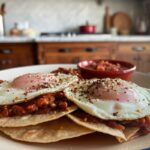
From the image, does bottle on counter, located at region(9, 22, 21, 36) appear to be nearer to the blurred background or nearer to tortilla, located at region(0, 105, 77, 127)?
the blurred background

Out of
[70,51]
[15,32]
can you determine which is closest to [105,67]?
[70,51]

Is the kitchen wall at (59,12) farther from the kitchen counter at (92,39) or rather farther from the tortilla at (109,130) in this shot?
the tortilla at (109,130)

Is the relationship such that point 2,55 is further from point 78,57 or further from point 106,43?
point 106,43

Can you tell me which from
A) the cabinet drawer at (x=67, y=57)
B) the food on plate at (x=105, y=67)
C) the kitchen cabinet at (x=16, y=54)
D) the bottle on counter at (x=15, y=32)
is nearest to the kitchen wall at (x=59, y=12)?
the bottle on counter at (x=15, y=32)

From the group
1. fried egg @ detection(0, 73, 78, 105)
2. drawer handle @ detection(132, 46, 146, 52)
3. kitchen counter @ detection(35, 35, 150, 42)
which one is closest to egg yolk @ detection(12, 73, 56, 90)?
fried egg @ detection(0, 73, 78, 105)

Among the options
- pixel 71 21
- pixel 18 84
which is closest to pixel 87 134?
pixel 18 84

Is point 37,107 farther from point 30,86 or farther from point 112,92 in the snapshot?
point 112,92
